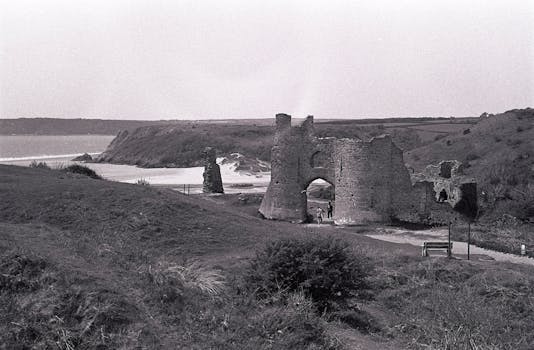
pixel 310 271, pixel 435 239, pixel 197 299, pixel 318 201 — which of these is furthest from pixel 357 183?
pixel 197 299

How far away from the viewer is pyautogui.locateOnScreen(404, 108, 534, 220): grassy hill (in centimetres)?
3812

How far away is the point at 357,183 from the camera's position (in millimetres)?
32531

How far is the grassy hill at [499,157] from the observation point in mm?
38125

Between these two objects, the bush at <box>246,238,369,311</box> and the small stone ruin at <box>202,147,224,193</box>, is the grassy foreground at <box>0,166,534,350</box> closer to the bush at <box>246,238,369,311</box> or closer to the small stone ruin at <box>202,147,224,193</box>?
the bush at <box>246,238,369,311</box>

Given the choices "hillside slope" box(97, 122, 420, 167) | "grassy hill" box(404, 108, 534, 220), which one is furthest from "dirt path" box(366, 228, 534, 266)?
"hillside slope" box(97, 122, 420, 167)

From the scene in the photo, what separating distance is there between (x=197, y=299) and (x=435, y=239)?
65.9 feet

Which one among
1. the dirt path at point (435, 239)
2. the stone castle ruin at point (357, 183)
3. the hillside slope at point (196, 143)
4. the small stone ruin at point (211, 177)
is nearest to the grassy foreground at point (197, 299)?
the dirt path at point (435, 239)

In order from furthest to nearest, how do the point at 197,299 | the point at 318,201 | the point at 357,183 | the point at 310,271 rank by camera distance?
1. the point at 318,201
2. the point at 357,183
3. the point at 310,271
4. the point at 197,299

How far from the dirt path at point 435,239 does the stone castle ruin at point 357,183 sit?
2320 millimetres

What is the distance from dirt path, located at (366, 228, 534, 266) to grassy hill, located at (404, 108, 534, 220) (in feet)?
30.3

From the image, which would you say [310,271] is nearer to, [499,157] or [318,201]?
[318,201]

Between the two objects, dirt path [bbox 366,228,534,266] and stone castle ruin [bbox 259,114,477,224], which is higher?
stone castle ruin [bbox 259,114,477,224]

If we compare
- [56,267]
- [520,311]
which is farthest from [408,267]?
[56,267]

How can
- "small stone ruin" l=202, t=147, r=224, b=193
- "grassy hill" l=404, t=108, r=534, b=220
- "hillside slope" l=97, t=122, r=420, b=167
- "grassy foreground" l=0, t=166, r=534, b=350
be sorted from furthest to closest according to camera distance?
"hillside slope" l=97, t=122, r=420, b=167, "small stone ruin" l=202, t=147, r=224, b=193, "grassy hill" l=404, t=108, r=534, b=220, "grassy foreground" l=0, t=166, r=534, b=350
